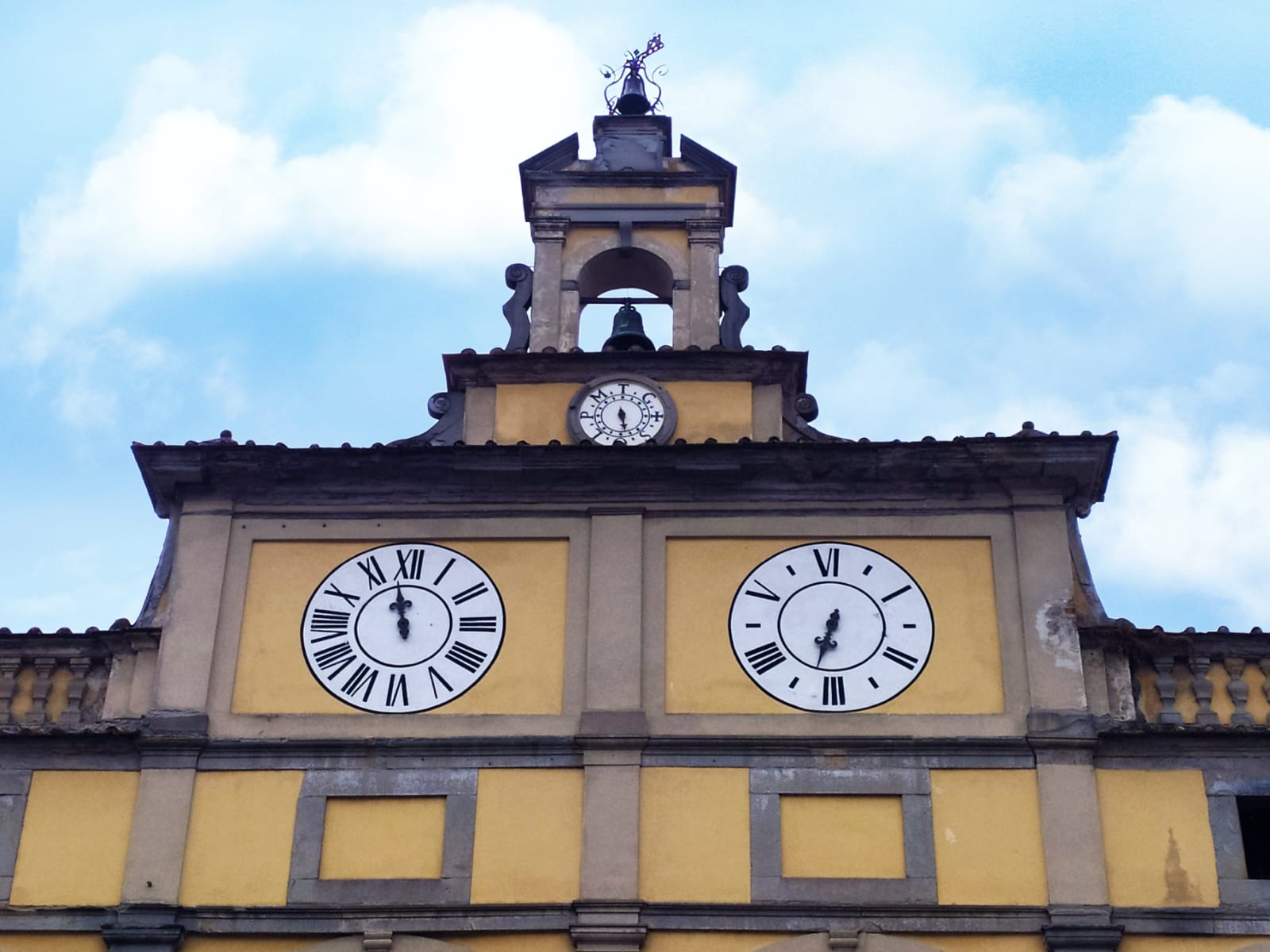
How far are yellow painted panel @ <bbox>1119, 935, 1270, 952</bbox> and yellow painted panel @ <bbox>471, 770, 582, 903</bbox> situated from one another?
14.2 ft

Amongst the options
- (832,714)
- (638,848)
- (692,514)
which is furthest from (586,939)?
(692,514)

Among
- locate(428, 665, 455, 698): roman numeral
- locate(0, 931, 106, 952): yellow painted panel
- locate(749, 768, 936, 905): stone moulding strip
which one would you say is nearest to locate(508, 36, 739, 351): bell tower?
locate(428, 665, 455, 698): roman numeral

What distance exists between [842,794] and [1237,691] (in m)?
3.37

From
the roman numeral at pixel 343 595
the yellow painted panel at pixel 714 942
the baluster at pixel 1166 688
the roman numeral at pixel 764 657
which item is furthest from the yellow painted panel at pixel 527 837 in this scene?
the baluster at pixel 1166 688

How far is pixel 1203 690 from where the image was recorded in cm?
1761

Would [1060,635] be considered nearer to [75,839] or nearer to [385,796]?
[385,796]

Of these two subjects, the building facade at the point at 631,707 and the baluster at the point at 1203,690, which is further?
the baluster at the point at 1203,690

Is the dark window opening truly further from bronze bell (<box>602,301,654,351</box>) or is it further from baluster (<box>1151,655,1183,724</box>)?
bronze bell (<box>602,301,654,351</box>)

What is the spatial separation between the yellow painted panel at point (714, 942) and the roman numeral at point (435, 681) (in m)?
2.72

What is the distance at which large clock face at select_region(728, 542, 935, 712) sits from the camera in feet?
58.3

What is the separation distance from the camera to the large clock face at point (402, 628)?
58.8 ft

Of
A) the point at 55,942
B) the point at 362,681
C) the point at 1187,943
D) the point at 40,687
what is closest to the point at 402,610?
the point at 362,681

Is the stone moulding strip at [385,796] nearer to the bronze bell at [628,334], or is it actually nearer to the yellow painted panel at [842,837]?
the yellow painted panel at [842,837]

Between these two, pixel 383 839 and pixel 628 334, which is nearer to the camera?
pixel 383 839
